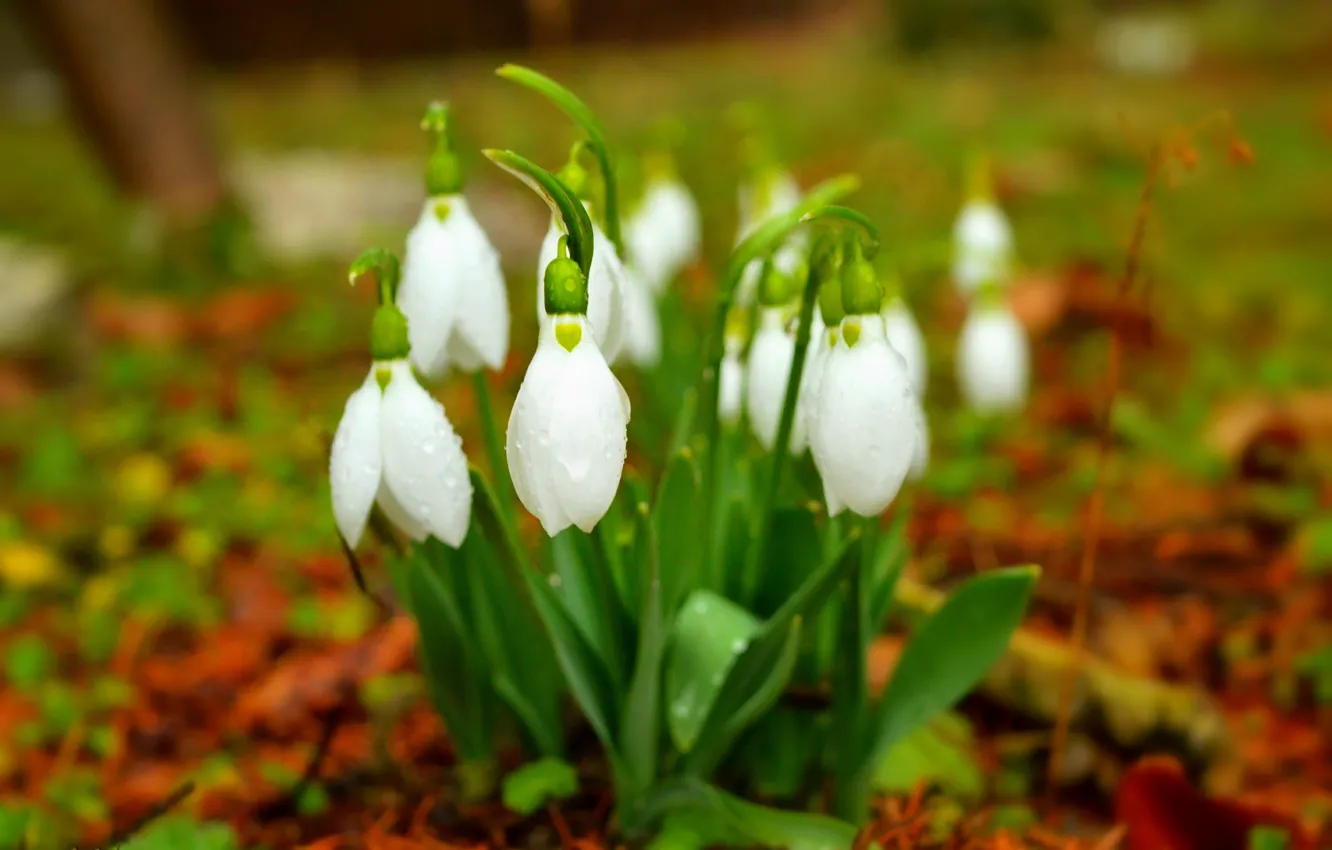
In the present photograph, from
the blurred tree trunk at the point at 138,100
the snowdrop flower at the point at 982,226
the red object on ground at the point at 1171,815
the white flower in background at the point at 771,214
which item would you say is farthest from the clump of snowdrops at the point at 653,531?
the blurred tree trunk at the point at 138,100

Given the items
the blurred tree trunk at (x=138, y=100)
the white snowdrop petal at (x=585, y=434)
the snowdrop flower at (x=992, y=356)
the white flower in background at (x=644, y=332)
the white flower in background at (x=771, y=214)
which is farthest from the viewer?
the blurred tree trunk at (x=138, y=100)

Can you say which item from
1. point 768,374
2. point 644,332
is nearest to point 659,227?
point 644,332

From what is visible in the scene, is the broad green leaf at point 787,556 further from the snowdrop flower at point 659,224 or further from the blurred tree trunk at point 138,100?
the blurred tree trunk at point 138,100

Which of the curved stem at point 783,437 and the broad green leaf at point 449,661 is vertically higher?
the curved stem at point 783,437

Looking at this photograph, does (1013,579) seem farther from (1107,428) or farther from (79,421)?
(79,421)

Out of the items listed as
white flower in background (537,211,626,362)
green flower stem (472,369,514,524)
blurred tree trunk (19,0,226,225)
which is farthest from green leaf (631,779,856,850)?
blurred tree trunk (19,0,226,225)

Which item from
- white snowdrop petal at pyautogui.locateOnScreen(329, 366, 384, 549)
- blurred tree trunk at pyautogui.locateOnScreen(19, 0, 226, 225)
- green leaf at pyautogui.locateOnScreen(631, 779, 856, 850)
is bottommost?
green leaf at pyautogui.locateOnScreen(631, 779, 856, 850)

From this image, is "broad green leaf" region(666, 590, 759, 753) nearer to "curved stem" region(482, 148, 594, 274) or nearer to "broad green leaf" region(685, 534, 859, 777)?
"broad green leaf" region(685, 534, 859, 777)
